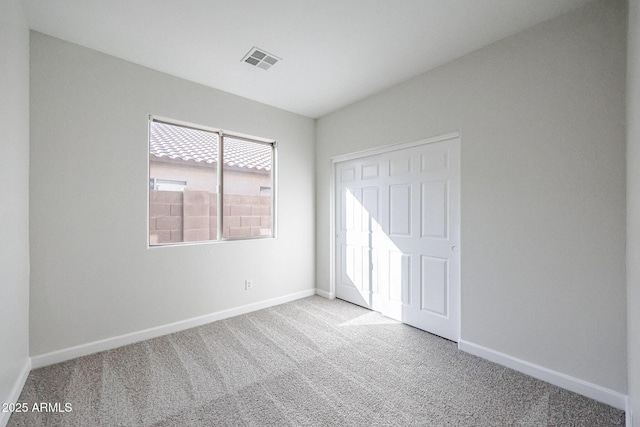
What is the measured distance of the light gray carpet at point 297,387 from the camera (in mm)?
1639

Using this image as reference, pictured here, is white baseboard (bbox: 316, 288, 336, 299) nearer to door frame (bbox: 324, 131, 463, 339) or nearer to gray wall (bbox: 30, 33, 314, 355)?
door frame (bbox: 324, 131, 463, 339)

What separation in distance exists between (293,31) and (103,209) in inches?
90.5

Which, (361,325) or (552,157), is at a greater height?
(552,157)

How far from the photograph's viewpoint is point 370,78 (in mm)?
2883

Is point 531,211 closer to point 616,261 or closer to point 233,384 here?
point 616,261

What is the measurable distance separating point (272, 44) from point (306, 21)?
0.41m

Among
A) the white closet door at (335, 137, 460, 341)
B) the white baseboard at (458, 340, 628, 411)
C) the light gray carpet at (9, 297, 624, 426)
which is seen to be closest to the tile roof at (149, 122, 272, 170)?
the white closet door at (335, 137, 460, 341)

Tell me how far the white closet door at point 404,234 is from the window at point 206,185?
44.5 inches

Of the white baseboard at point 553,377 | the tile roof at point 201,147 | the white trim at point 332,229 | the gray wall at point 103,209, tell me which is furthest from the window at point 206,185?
the white baseboard at point 553,377

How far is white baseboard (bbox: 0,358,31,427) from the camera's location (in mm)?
1546

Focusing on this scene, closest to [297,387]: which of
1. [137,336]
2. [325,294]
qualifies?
[137,336]

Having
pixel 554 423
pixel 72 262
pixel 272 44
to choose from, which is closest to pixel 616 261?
pixel 554 423

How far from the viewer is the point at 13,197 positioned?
1.77 m

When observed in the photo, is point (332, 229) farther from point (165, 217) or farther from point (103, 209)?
point (103, 209)
